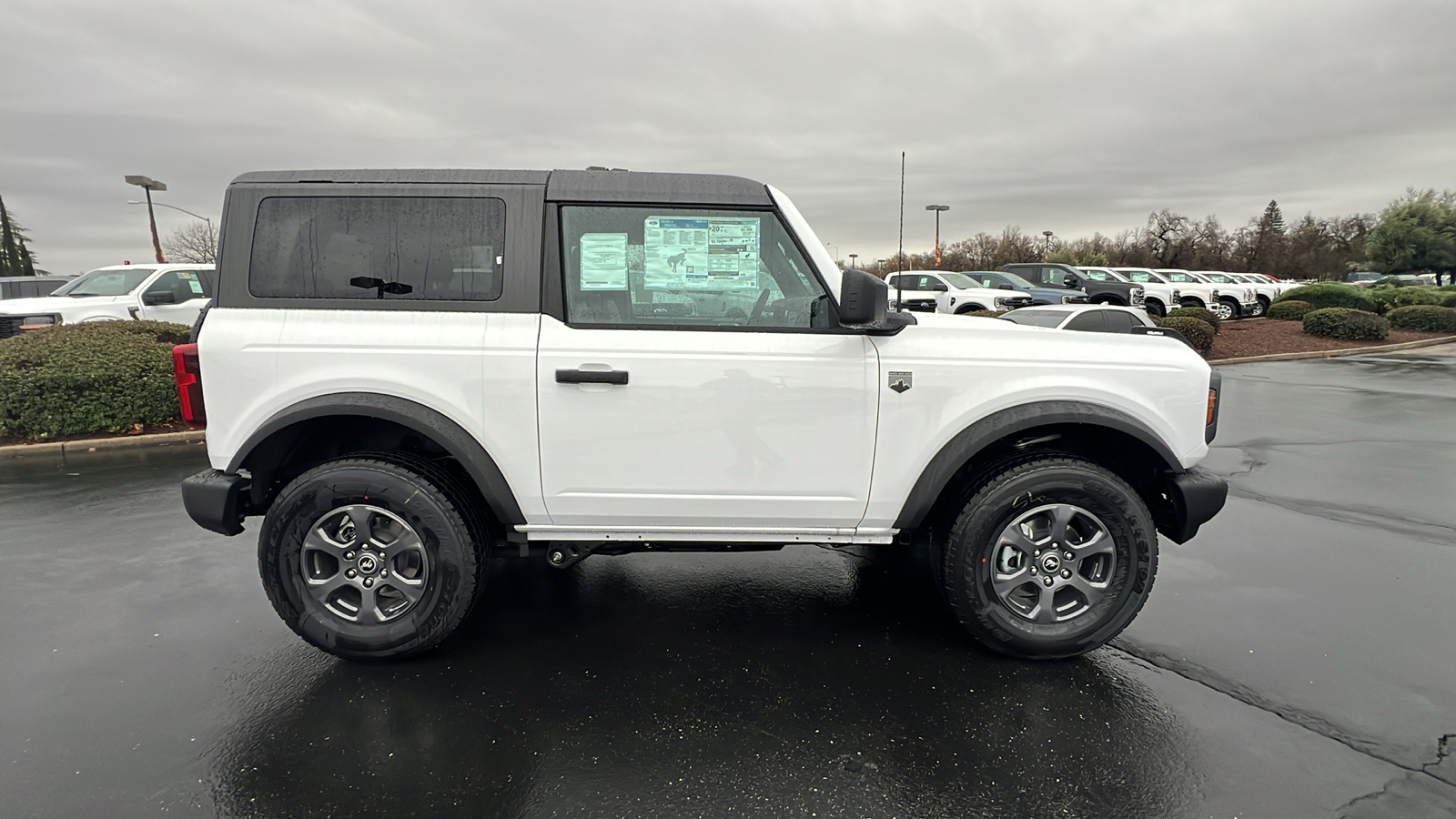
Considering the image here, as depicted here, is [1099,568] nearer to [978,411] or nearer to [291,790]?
[978,411]

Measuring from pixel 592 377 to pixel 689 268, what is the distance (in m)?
0.61

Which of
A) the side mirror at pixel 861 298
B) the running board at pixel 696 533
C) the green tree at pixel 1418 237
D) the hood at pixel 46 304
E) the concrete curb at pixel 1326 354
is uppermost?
the green tree at pixel 1418 237

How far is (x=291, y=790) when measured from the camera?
94.7 inches

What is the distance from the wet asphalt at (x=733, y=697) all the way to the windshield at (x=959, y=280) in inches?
634

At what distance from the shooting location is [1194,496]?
3129 mm

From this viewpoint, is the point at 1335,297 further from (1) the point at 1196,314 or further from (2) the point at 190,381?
(2) the point at 190,381

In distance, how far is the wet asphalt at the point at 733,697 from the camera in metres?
2.40

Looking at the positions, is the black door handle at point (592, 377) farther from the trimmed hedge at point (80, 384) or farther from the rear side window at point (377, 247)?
the trimmed hedge at point (80, 384)

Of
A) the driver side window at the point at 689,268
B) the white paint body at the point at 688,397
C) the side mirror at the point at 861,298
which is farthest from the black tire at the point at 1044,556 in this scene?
the driver side window at the point at 689,268

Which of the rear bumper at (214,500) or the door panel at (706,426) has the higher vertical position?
the door panel at (706,426)

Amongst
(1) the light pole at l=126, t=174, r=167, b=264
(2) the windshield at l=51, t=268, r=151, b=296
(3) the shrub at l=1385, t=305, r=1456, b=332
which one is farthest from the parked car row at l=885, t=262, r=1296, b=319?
(1) the light pole at l=126, t=174, r=167, b=264

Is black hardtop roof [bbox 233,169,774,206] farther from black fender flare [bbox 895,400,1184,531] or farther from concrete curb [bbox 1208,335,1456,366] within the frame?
concrete curb [bbox 1208,335,1456,366]

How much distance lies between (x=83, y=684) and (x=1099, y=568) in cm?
431

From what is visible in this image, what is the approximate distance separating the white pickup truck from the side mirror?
456 inches
